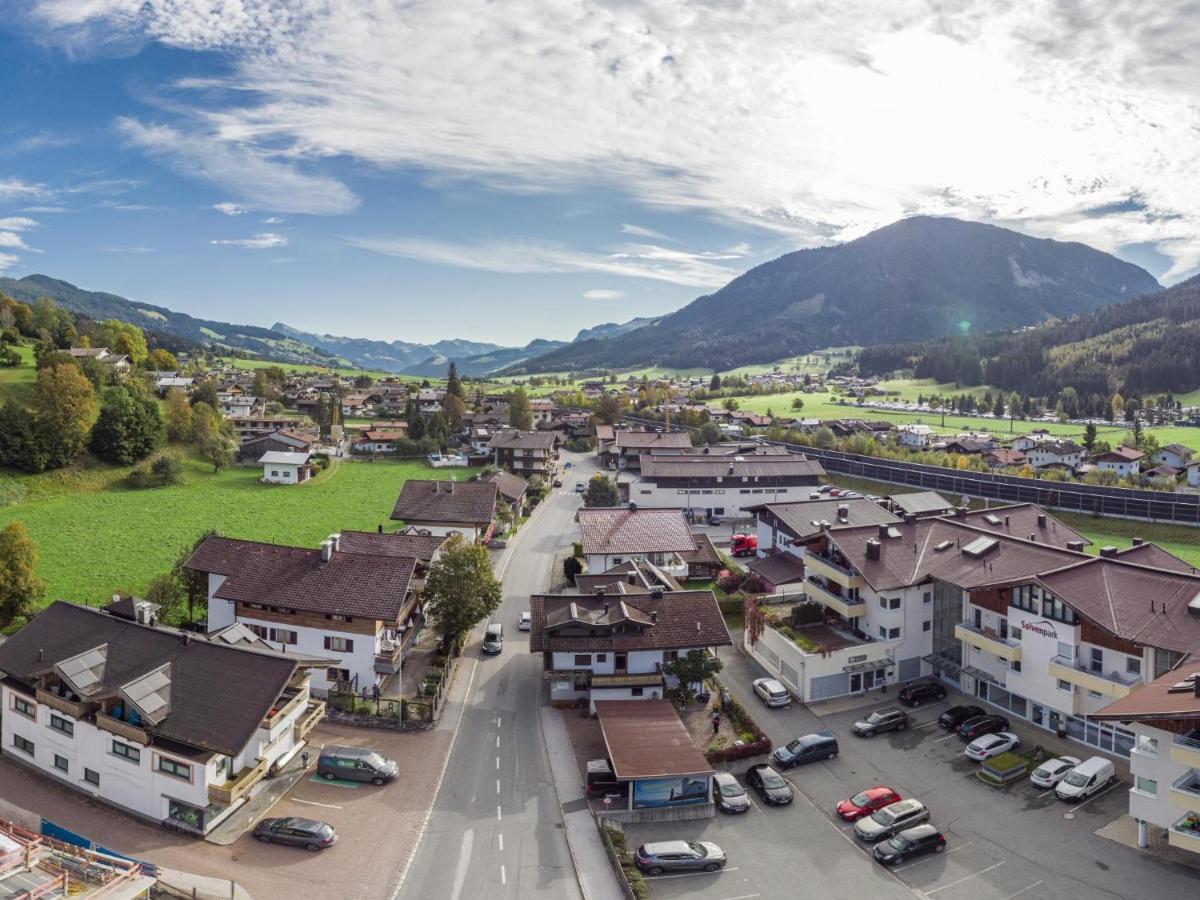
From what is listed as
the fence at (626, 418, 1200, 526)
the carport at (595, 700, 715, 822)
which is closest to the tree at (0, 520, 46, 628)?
the carport at (595, 700, 715, 822)

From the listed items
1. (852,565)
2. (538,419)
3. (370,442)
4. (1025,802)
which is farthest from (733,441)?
(1025,802)

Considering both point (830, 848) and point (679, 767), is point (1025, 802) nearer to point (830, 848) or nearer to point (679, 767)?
point (830, 848)

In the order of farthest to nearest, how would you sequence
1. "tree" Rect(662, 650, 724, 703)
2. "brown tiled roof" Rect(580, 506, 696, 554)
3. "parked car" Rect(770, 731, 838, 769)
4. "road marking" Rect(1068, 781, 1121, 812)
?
"brown tiled roof" Rect(580, 506, 696, 554) < "tree" Rect(662, 650, 724, 703) < "parked car" Rect(770, 731, 838, 769) < "road marking" Rect(1068, 781, 1121, 812)

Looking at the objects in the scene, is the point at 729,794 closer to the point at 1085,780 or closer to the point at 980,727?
the point at 980,727

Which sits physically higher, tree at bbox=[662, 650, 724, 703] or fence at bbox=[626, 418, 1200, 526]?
fence at bbox=[626, 418, 1200, 526]

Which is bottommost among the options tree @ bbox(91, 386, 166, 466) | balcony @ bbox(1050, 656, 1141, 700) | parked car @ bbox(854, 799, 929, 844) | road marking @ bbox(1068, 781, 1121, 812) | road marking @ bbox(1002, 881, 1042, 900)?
road marking @ bbox(1002, 881, 1042, 900)

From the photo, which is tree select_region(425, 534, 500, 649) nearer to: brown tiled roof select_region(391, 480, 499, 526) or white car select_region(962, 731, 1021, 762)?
brown tiled roof select_region(391, 480, 499, 526)

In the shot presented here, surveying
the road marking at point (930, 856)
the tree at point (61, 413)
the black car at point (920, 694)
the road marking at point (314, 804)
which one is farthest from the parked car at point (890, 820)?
the tree at point (61, 413)
